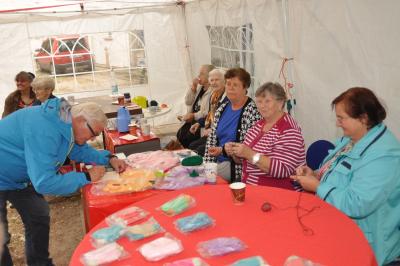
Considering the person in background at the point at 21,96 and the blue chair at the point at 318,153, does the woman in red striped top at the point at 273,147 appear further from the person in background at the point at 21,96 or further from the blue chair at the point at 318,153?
the person in background at the point at 21,96

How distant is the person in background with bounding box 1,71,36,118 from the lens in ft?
13.7

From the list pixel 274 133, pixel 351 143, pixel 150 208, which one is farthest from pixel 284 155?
pixel 150 208

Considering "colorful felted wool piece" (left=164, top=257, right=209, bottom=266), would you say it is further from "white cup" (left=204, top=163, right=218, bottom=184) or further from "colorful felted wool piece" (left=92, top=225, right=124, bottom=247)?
"white cup" (left=204, top=163, right=218, bottom=184)

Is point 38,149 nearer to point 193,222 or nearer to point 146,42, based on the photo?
point 193,222

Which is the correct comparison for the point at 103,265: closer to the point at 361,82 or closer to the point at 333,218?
the point at 333,218

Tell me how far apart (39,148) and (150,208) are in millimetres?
736

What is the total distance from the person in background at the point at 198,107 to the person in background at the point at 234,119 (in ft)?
4.46

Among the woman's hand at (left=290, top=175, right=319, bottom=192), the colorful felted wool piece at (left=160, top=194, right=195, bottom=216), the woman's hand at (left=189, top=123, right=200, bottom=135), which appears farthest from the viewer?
the woman's hand at (left=189, top=123, right=200, bottom=135)

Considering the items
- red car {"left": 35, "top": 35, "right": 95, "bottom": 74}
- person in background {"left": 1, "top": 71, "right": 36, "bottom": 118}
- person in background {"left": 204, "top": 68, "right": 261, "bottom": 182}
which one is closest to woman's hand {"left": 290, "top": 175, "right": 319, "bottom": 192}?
person in background {"left": 204, "top": 68, "right": 261, "bottom": 182}

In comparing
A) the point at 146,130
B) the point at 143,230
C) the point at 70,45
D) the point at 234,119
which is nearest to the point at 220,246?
the point at 143,230

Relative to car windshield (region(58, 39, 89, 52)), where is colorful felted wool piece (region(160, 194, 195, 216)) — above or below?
below

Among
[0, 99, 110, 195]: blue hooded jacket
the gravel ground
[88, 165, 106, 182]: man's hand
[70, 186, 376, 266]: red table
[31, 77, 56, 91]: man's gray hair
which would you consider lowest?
the gravel ground

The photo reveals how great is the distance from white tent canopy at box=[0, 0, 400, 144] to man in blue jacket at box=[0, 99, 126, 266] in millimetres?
1878

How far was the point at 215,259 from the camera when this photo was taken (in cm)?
147
